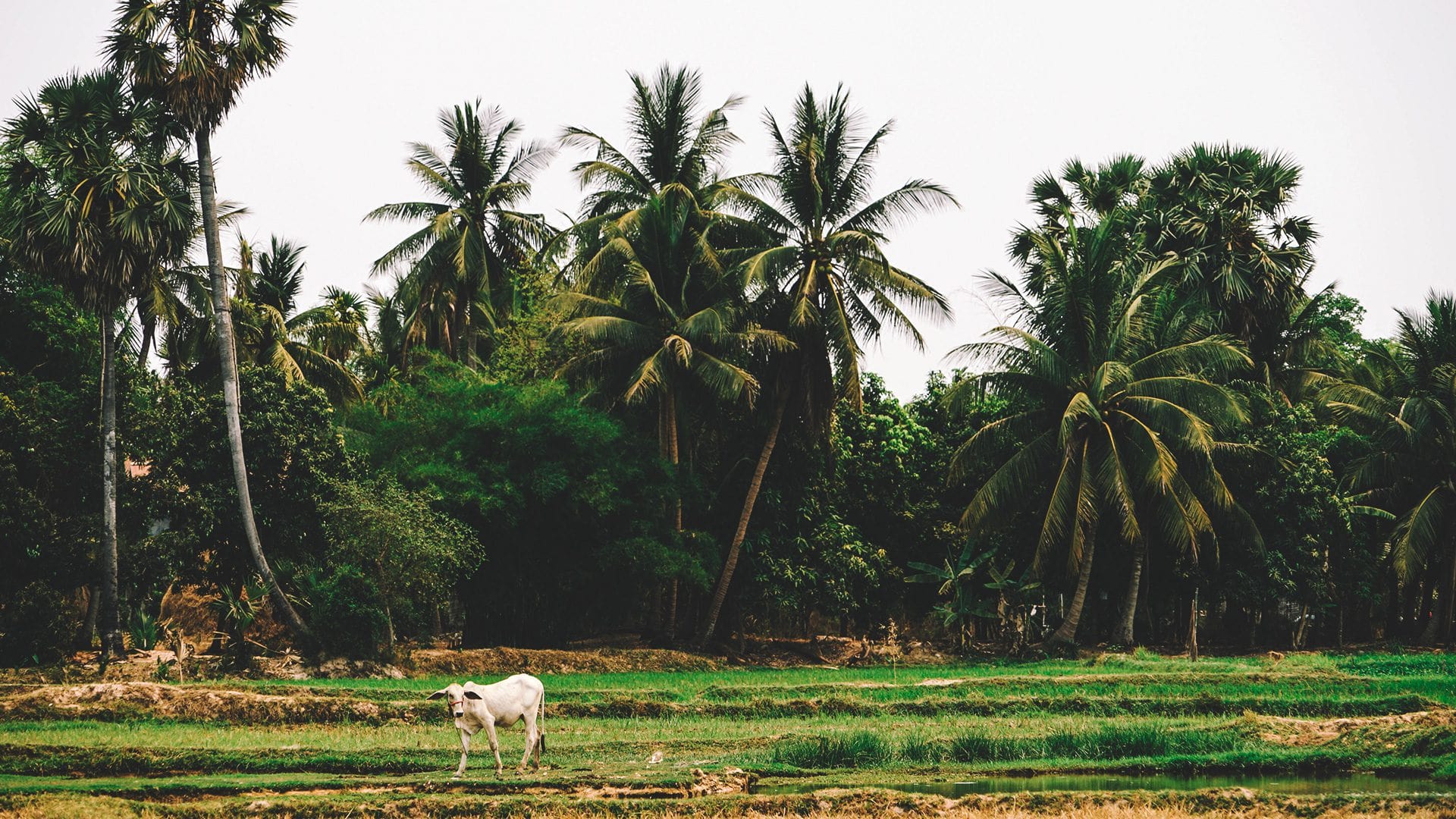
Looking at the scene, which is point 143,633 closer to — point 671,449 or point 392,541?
point 392,541

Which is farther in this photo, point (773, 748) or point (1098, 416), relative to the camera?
point (1098, 416)

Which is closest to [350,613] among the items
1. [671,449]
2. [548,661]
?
[548,661]

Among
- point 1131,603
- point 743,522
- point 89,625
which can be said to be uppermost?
point 743,522

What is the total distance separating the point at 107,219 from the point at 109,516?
5839 mm

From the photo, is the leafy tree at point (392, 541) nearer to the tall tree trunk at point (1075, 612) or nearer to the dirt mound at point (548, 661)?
the dirt mound at point (548, 661)

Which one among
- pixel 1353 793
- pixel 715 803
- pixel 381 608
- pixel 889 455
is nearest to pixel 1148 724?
pixel 1353 793

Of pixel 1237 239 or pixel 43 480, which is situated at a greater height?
pixel 1237 239

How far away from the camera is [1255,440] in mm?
32750

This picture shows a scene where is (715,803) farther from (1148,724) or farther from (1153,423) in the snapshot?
(1153,423)

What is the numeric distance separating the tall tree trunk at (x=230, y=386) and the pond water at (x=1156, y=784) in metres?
15.2

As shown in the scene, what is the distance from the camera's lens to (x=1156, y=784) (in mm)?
12398

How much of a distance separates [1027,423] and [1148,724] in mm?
14765

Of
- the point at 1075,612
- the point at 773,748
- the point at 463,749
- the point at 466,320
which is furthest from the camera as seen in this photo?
the point at 466,320

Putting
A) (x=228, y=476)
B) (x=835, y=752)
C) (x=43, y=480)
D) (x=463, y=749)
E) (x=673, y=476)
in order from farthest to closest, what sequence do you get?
(x=673, y=476) < (x=43, y=480) < (x=228, y=476) < (x=835, y=752) < (x=463, y=749)
